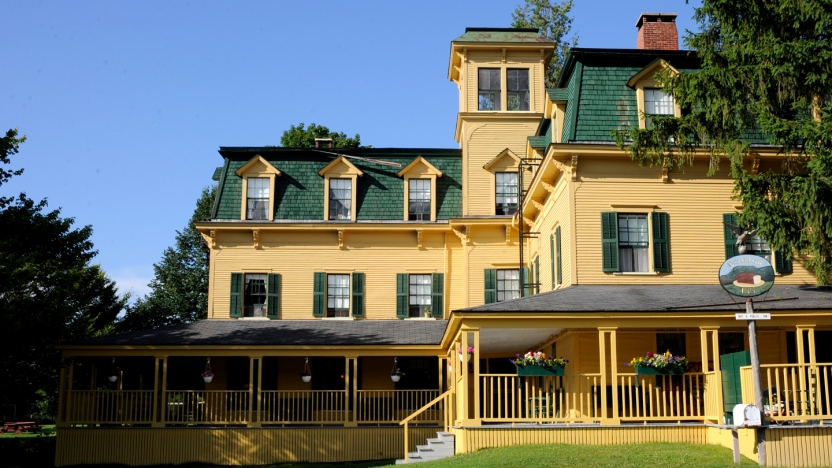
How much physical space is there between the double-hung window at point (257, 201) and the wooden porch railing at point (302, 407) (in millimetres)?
5836

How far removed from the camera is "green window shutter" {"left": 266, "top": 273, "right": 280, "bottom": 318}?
29.8m

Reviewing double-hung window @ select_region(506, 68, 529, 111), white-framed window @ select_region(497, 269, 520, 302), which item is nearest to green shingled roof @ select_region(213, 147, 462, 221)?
double-hung window @ select_region(506, 68, 529, 111)

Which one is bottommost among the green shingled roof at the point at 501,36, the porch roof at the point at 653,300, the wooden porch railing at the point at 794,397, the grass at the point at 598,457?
the grass at the point at 598,457

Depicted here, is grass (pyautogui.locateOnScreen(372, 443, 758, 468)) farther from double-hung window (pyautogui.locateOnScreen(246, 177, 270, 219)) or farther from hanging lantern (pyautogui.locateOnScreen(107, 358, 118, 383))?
double-hung window (pyautogui.locateOnScreen(246, 177, 270, 219))

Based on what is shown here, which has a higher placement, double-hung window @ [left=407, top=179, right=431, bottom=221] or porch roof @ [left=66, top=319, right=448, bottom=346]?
double-hung window @ [left=407, top=179, right=431, bottom=221]

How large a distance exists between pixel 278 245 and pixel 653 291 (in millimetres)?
13300

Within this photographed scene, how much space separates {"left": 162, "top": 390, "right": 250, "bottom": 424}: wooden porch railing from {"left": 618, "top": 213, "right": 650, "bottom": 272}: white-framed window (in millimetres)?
11179

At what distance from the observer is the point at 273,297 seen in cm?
2986

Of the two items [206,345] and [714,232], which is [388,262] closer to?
[206,345]

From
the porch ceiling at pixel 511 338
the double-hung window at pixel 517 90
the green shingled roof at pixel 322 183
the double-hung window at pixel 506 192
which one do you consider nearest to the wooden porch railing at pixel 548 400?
the porch ceiling at pixel 511 338

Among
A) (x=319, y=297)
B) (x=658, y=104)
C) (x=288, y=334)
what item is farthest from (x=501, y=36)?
(x=288, y=334)

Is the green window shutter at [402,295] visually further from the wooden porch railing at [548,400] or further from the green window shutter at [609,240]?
the green window shutter at [609,240]

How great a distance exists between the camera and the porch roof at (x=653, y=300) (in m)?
19.1

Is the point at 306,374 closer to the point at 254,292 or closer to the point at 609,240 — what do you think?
the point at 254,292
